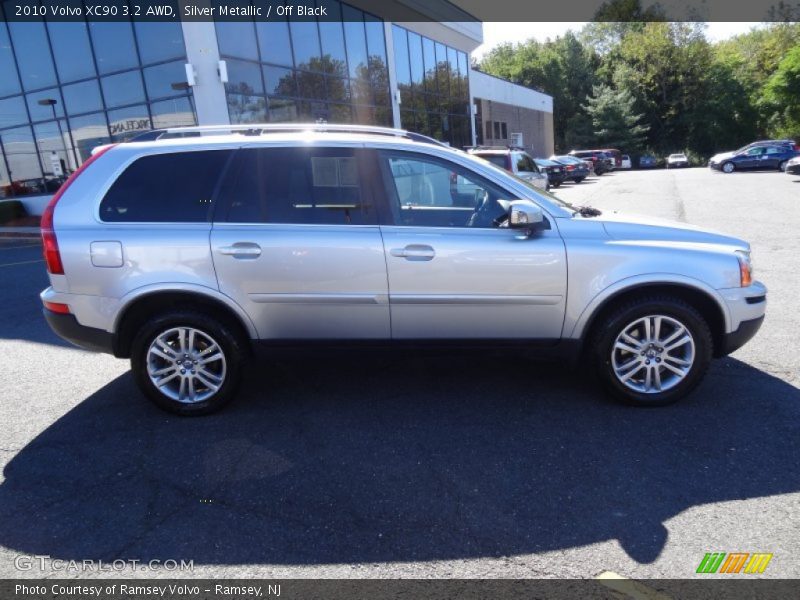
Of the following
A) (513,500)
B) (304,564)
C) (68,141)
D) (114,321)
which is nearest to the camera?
(304,564)

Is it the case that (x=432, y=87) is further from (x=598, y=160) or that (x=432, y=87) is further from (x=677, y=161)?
(x=677, y=161)

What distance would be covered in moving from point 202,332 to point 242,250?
0.65 metres

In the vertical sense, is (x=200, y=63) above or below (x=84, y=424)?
above

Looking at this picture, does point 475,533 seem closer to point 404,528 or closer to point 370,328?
point 404,528

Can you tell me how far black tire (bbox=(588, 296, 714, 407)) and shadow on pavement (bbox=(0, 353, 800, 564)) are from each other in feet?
0.41

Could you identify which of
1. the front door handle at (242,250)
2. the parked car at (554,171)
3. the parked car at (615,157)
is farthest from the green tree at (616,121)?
the front door handle at (242,250)

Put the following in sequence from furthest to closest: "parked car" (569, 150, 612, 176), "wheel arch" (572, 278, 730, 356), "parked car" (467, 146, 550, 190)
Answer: "parked car" (569, 150, 612, 176) < "parked car" (467, 146, 550, 190) < "wheel arch" (572, 278, 730, 356)

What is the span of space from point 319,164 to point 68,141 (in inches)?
702

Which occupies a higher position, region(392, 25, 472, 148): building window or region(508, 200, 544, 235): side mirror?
region(392, 25, 472, 148): building window

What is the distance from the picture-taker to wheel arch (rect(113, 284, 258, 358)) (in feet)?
12.3

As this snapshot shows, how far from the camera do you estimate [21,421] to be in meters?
4.00

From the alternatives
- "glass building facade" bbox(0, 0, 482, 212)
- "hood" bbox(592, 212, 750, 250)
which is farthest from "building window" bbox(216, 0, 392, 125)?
"hood" bbox(592, 212, 750, 250)

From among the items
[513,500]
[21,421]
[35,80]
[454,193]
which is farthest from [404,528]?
[35,80]

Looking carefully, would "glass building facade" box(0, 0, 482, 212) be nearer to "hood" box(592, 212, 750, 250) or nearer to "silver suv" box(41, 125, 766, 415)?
"silver suv" box(41, 125, 766, 415)
